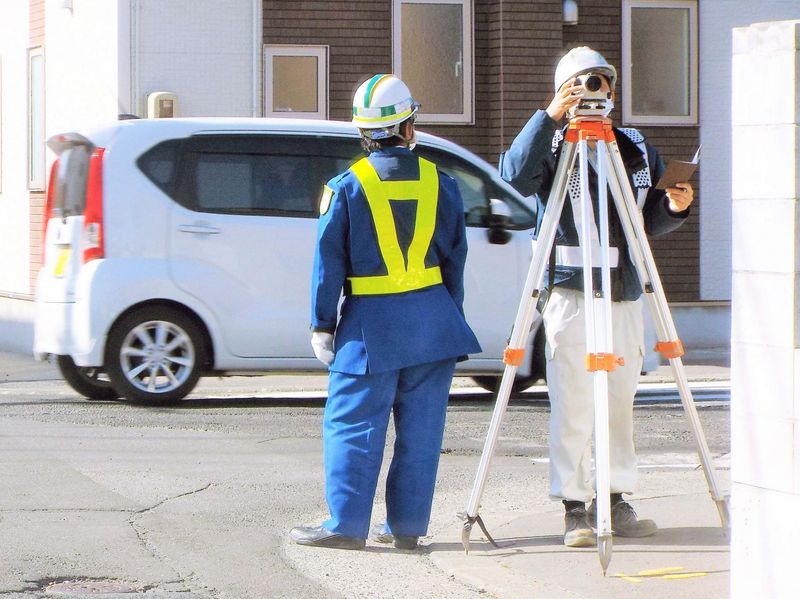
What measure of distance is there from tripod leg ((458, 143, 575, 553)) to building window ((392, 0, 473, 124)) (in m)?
11.6

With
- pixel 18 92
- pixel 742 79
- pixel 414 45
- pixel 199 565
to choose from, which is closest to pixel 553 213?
pixel 742 79

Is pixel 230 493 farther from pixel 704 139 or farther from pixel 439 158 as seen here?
pixel 704 139

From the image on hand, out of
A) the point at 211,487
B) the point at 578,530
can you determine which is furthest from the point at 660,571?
the point at 211,487

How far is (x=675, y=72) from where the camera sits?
18469mm

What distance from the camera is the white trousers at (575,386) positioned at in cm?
645

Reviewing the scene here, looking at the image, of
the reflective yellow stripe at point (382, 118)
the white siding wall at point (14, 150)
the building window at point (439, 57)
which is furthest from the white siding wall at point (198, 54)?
the reflective yellow stripe at point (382, 118)

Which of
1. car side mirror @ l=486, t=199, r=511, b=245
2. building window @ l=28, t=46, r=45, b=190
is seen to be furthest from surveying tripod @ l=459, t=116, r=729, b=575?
building window @ l=28, t=46, r=45, b=190

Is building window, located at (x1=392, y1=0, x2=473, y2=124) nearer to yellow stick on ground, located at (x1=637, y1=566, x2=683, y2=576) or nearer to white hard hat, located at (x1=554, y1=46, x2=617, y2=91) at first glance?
white hard hat, located at (x1=554, y1=46, x2=617, y2=91)

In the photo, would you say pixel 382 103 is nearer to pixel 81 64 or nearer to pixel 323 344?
pixel 323 344

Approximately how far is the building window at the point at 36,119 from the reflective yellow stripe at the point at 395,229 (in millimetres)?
13893

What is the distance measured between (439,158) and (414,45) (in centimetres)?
626

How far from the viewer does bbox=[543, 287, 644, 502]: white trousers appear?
21.2 ft

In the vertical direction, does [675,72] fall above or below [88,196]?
above

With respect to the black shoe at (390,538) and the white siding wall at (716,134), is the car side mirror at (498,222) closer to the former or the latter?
the black shoe at (390,538)
